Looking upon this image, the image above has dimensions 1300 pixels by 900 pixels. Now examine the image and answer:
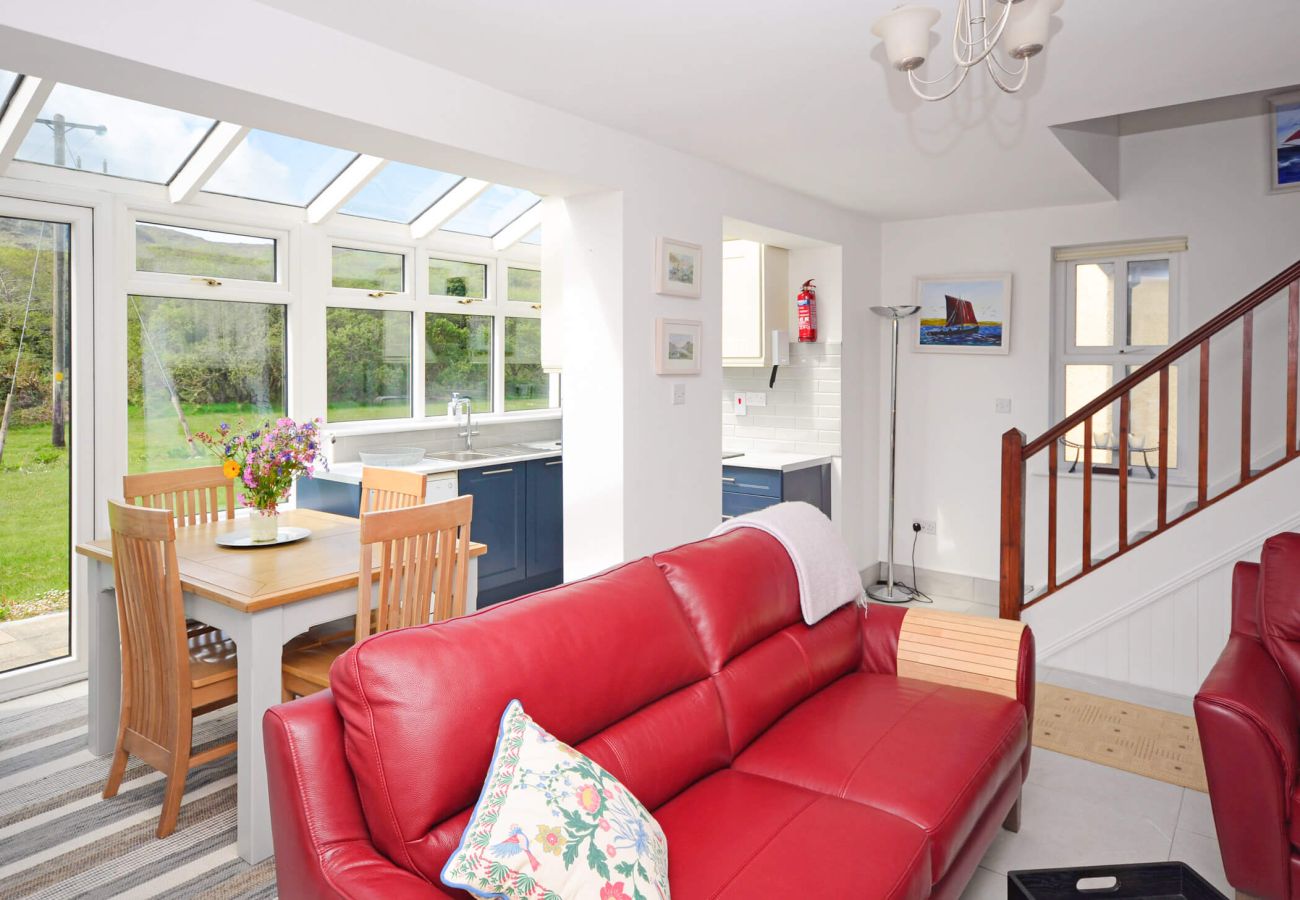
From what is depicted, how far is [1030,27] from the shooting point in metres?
1.92

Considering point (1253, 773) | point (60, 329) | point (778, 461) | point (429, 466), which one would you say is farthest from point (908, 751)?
point (60, 329)

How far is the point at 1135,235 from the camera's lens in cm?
502

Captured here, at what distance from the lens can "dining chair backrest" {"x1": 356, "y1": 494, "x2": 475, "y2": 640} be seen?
2738 millimetres

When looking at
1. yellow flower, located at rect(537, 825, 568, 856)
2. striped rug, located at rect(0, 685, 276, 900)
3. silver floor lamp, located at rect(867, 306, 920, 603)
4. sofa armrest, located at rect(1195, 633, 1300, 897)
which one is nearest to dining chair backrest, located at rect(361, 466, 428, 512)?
striped rug, located at rect(0, 685, 276, 900)

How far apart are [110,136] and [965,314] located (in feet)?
15.8

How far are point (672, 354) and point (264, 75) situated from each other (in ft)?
6.73

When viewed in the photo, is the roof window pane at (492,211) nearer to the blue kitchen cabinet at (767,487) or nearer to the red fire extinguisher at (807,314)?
the red fire extinguisher at (807,314)

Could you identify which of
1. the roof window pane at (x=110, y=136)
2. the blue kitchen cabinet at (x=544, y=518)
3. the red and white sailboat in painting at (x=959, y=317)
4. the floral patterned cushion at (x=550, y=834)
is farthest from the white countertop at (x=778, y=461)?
the floral patterned cushion at (x=550, y=834)

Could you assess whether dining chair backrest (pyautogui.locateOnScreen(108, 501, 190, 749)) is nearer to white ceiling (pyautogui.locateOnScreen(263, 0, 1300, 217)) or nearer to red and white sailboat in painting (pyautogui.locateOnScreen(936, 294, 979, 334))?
white ceiling (pyautogui.locateOnScreen(263, 0, 1300, 217))

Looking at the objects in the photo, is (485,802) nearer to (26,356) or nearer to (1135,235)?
(26,356)

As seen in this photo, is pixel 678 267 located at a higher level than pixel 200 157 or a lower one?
lower

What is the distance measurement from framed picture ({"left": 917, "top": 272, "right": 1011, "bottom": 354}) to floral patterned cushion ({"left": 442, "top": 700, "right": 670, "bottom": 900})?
4.66 metres

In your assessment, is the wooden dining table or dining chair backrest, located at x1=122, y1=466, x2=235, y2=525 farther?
dining chair backrest, located at x1=122, y1=466, x2=235, y2=525

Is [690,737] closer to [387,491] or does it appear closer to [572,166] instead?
[387,491]
